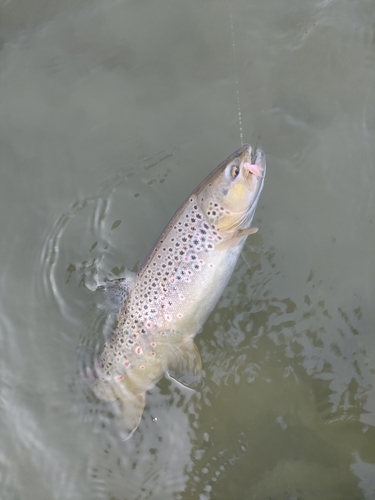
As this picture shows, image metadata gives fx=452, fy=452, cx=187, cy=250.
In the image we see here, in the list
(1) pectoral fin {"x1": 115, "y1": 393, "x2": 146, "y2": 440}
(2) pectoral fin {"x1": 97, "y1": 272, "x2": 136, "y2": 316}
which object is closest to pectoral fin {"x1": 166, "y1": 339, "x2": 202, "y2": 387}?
(1) pectoral fin {"x1": 115, "y1": 393, "x2": 146, "y2": 440}

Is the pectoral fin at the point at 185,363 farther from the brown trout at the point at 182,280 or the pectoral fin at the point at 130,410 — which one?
the pectoral fin at the point at 130,410

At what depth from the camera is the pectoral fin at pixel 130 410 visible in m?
3.04

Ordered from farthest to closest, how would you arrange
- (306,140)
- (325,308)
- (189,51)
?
→ (189,51), (306,140), (325,308)

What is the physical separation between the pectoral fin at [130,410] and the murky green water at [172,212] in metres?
0.11

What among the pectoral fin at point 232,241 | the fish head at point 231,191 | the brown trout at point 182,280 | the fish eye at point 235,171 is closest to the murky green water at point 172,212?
the brown trout at point 182,280

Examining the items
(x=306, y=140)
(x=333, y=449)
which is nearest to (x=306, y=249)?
(x=306, y=140)

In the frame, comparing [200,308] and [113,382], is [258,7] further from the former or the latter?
[113,382]

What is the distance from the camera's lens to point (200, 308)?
2.99 metres

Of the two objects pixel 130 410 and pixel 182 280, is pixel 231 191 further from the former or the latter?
pixel 130 410

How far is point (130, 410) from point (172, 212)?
4.82 feet

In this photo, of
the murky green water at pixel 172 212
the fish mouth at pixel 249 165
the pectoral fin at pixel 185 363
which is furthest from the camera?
the murky green water at pixel 172 212

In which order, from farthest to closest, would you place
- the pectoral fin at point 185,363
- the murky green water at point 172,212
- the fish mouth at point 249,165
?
the murky green water at point 172,212 → the pectoral fin at point 185,363 → the fish mouth at point 249,165

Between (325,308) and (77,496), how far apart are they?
7.17 ft

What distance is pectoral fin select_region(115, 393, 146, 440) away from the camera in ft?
9.98
